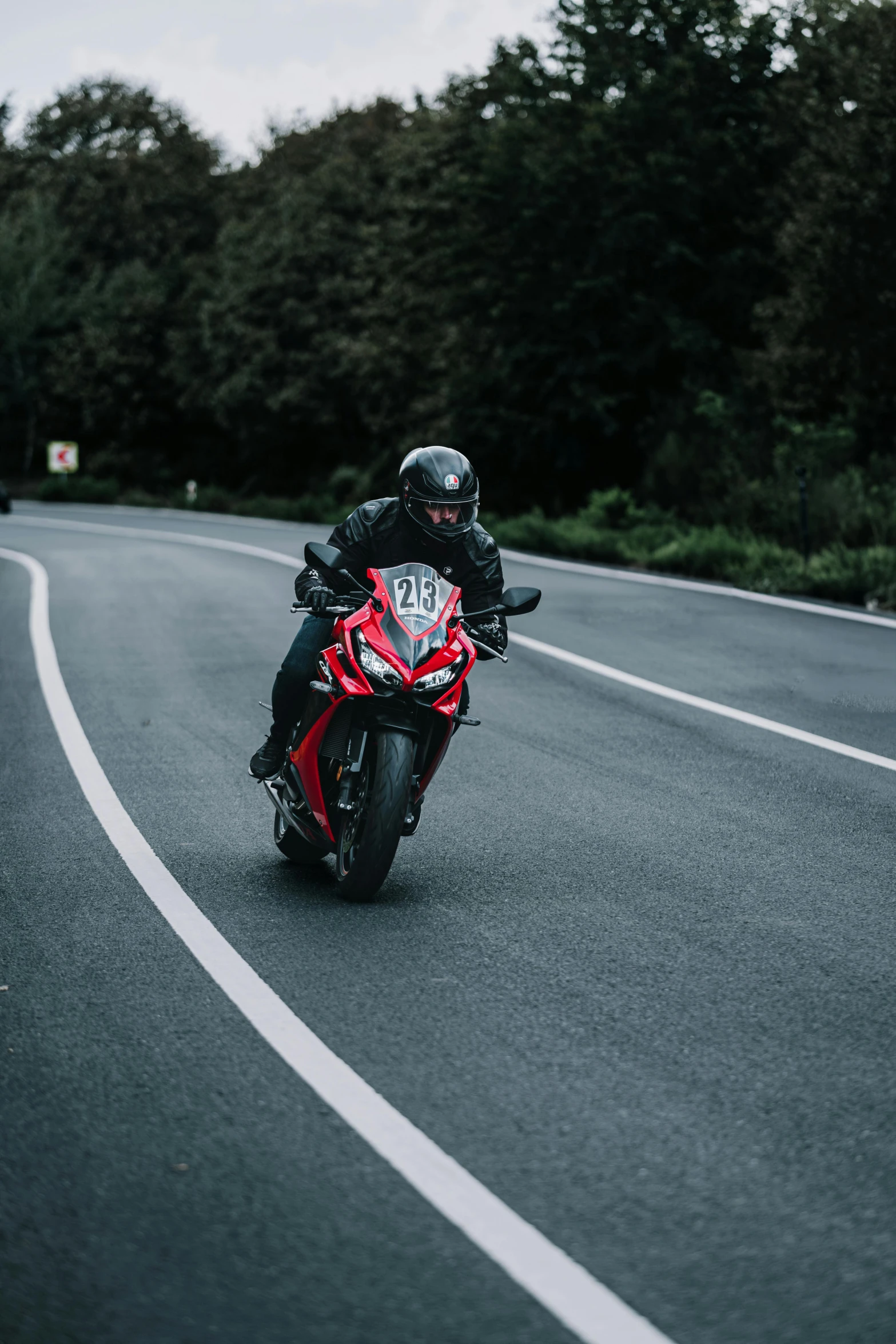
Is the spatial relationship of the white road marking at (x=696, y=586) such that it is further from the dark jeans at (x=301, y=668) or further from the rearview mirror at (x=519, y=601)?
the dark jeans at (x=301, y=668)

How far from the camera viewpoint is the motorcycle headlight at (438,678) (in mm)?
6312

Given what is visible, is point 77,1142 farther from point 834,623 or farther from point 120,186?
point 120,186

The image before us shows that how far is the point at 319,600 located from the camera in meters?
6.59

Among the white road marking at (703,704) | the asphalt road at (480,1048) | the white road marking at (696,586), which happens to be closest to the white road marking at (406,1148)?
the asphalt road at (480,1048)

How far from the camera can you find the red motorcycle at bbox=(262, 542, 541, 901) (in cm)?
630

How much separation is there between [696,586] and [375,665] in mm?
14840

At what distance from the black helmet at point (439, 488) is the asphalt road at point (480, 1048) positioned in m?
1.46

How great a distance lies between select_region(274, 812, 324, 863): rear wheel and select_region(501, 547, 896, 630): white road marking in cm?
981

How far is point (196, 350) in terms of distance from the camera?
210 ft

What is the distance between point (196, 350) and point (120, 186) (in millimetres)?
12590

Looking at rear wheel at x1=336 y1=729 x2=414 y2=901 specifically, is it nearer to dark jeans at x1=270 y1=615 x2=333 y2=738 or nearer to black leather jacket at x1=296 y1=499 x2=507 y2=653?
dark jeans at x1=270 y1=615 x2=333 y2=738

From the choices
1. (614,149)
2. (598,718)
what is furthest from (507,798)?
(614,149)

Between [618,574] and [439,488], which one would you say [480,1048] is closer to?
[439,488]

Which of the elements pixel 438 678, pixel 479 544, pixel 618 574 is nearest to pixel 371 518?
pixel 479 544
